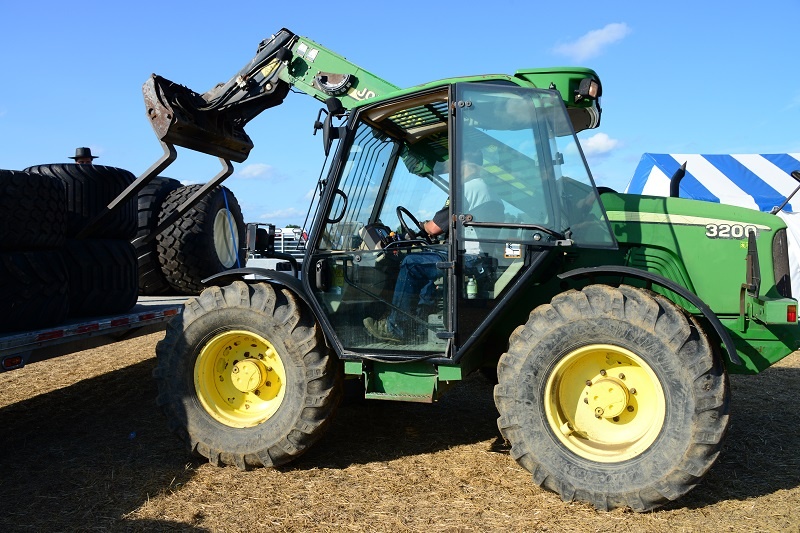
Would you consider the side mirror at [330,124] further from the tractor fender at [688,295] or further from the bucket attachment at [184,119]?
the tractor fender at [688,295]

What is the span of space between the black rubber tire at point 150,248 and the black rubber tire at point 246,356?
10.6ft

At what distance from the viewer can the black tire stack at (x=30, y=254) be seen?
174 inches

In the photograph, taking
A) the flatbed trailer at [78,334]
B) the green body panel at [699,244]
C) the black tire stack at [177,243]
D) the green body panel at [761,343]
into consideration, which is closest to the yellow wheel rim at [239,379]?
the flatbed trailer at [78,334]

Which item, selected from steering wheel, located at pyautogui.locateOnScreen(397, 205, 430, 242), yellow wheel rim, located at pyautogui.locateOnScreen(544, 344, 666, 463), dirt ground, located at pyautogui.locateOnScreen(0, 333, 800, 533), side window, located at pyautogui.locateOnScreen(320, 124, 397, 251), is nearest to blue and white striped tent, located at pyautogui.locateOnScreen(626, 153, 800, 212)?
dirt ground, located at pyautogui.locateOnScreen(0, 333, 800, 533)

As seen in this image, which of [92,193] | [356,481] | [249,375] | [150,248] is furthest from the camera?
[150,248]

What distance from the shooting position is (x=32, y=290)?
14.9 ft

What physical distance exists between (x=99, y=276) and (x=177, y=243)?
1.88 m

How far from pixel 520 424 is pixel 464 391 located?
2.62 metres

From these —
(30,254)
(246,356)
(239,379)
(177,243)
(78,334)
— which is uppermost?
(177,243)

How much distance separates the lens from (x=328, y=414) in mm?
4270

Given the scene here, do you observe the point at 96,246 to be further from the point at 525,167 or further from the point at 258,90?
the point at 525,167

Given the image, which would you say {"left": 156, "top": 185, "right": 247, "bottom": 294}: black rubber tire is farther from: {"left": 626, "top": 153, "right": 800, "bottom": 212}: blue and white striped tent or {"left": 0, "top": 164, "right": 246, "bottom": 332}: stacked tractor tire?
{"left": 626, "top": 153, "right": 800, "bottom": 212}: blue and white striped tent

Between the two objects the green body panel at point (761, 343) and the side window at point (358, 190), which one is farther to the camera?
the side window at point (358, 190)

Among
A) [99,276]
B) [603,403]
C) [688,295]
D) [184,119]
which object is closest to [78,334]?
[99,276]
